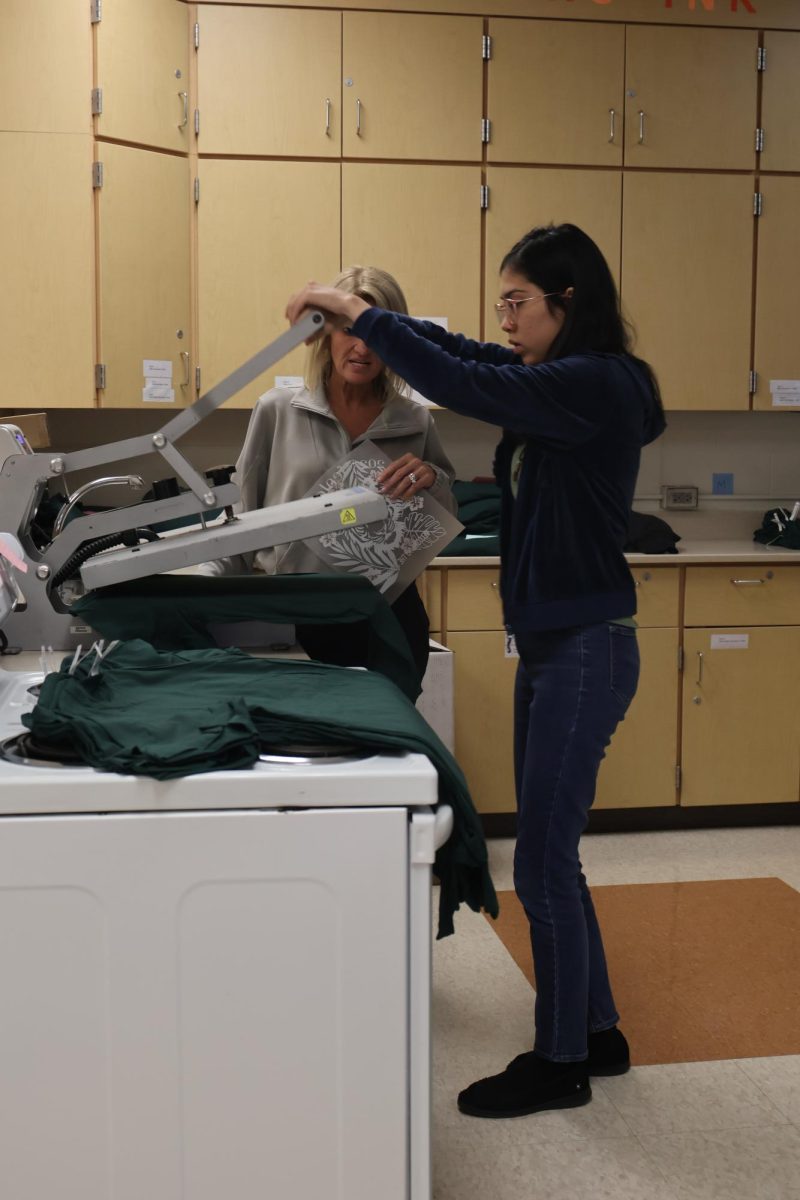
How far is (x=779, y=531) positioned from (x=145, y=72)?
253 centimetres

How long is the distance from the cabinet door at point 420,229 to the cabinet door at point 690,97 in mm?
595

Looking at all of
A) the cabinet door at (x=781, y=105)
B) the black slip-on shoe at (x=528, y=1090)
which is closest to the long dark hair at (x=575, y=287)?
the black slip-on shoe at (x=528, y=1090)

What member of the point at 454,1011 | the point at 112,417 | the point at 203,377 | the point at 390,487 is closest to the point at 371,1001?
the point at 390,487

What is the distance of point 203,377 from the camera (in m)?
3.76

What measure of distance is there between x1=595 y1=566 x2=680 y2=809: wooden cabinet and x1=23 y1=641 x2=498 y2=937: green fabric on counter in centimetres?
233


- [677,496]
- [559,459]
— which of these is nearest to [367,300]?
[559,459]

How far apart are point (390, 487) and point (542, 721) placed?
1.57 feet

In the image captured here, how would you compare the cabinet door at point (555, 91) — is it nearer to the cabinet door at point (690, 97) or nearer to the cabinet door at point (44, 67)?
the cabinet door at point (690, 97)

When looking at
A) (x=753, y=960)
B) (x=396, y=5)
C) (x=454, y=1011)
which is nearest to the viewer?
(x=454, y=1011)

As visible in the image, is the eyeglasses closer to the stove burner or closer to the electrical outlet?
the stove burner

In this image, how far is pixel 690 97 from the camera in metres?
3.91

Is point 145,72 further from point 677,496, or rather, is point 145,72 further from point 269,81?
point 677,496

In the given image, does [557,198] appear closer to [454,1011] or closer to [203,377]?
[203,377]

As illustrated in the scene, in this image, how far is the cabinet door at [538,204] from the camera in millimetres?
3859
